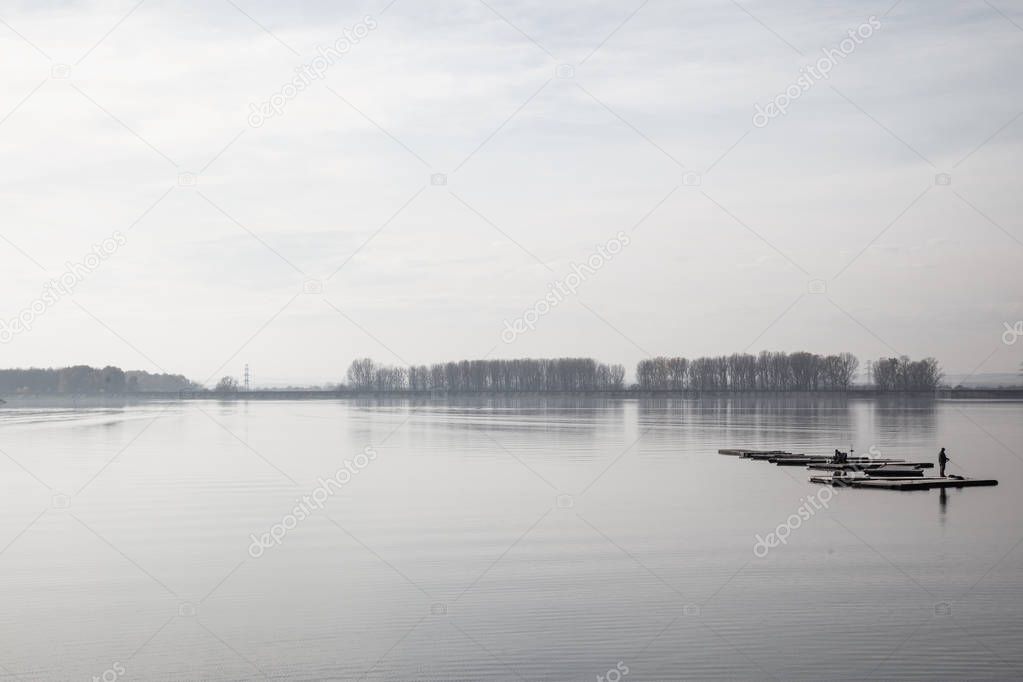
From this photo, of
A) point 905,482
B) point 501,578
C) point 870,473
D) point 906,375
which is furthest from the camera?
point 906,375

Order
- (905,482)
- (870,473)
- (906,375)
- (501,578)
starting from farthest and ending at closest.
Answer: (906,375)
(870,473)
(905,482)
(501,578)

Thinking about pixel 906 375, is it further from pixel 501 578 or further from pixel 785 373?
pixel 501 578

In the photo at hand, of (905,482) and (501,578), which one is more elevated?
(905,482)

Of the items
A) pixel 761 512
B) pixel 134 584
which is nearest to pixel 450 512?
pixel 761 512

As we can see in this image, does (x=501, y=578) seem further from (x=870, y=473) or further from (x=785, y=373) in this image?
(x=785, y=373)

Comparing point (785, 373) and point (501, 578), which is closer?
point (501, 578)

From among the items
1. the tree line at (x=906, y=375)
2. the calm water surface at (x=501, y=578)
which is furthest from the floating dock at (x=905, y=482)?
the tree line at (x=906, y=375)

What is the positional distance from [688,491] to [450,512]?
7.05 metres

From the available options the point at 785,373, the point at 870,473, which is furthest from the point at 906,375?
the point at 870,473

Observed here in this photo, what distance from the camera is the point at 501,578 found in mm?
16062

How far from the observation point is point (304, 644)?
12.6m

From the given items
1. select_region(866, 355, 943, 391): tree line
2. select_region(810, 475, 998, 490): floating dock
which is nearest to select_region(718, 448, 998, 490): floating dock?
select_region(810, 475, 998, 490): floating dock

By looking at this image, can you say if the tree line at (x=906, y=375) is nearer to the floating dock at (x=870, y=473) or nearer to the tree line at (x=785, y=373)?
the tree line at (x=785, y=373)

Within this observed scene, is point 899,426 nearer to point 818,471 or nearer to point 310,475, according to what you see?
point 818,471
